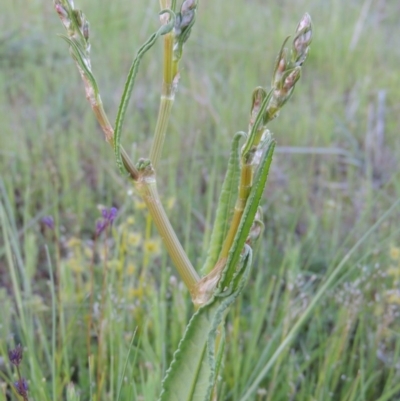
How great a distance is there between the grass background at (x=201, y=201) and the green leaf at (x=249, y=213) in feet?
0.72

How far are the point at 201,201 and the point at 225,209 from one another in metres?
1.09

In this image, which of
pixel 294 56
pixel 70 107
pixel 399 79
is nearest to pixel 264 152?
pixel 294 56

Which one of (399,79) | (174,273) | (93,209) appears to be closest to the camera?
(174,273)

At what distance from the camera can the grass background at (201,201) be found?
1011mm

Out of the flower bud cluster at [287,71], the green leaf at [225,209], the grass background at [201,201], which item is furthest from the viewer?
the grass background at [201,201]

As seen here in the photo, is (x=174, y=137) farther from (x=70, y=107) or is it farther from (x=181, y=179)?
(x=70, y=107)

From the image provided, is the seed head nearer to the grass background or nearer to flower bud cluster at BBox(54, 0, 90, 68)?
flower bud cluster at BBox(54, 0, 90, 68)

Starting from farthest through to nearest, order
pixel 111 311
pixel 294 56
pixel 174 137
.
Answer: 1. pixel 174 137
2. pixel 111 311
3. pixel 294 56

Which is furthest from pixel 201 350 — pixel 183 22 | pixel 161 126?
pixel 183 22

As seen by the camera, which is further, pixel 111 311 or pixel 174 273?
pixel 174 273

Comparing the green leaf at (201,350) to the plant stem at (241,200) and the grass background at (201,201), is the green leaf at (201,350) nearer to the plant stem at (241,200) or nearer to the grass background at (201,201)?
the plant stem at (241,200)

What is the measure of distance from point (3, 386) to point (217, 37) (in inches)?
99.0

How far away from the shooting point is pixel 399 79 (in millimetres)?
2645

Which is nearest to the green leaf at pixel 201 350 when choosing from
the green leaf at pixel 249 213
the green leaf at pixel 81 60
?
the green leaf at pixel 249 213
